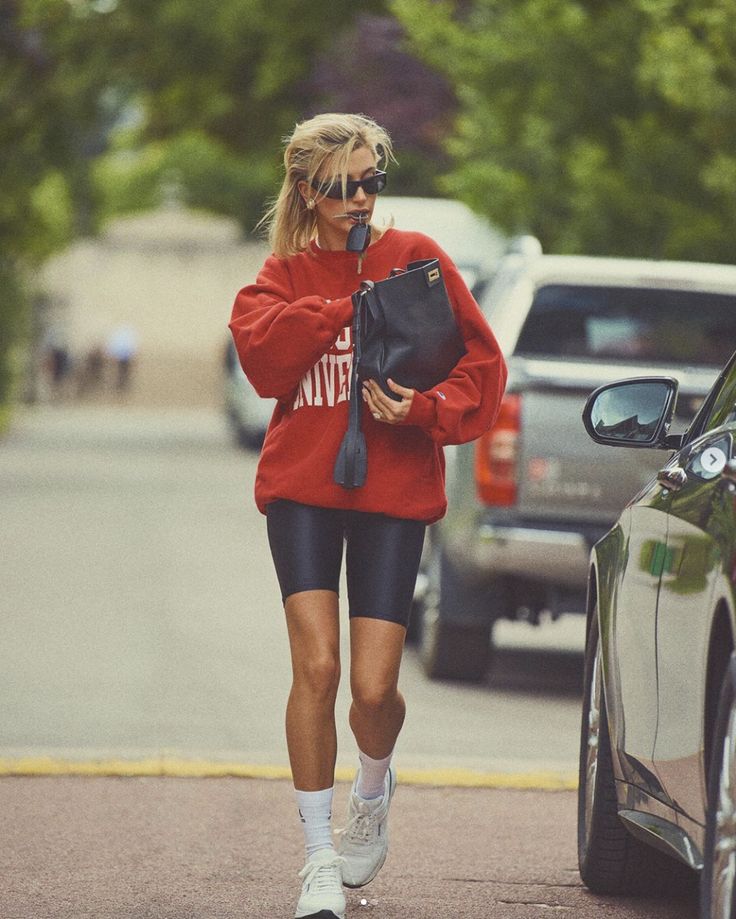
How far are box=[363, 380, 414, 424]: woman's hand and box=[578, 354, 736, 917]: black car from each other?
50 centimetres

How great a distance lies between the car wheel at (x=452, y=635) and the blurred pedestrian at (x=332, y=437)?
440cm

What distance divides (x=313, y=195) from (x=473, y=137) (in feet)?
60.3

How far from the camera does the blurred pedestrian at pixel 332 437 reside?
5.18 meters

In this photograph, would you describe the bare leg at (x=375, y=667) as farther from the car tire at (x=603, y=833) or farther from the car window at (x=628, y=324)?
the car window at (x=628, y=324)

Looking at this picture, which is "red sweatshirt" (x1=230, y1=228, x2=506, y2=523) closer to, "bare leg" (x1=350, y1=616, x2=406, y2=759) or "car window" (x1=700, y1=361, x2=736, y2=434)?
"bare leg" (x1=350, y1=616, x2=406, y2=759)

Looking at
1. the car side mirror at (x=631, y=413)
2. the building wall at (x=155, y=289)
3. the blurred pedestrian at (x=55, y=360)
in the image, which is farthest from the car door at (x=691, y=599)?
the building wall at (x=155, y=289)

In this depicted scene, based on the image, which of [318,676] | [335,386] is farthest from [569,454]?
[318,676]

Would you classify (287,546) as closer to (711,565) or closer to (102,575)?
(711,565)

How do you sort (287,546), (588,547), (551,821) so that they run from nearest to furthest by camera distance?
1. (287,546)
2. (551,821)
3. (588,547)

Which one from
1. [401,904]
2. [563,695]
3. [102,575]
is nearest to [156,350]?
[102,575]

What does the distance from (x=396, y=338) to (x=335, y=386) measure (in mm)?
188

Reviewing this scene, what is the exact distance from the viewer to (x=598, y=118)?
66.9 feet

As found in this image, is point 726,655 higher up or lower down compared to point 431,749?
higher up

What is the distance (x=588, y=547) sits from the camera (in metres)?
9.23
